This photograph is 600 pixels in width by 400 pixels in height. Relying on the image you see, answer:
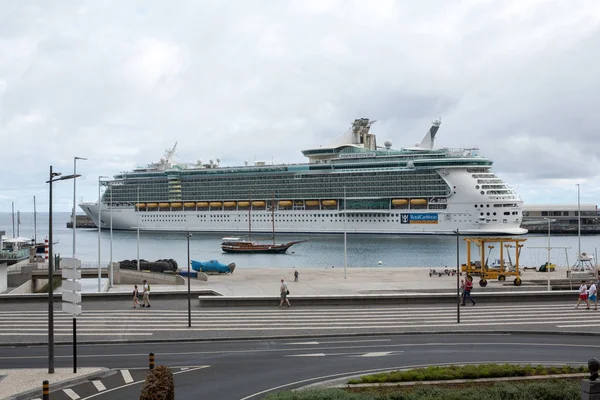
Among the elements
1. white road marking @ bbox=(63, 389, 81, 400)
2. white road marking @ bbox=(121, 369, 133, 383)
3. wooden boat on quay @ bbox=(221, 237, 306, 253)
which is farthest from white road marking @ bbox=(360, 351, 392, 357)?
wooden boat on quay @ bbox=(221, 237, 306, 253)

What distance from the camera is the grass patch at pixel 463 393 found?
35.5 ft

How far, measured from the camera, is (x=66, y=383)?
12.7m

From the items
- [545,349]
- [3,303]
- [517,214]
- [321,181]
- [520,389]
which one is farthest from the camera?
[321,181]

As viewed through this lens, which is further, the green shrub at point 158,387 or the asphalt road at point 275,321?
the asphalt road at point 275,321

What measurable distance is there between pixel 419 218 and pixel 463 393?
274ft

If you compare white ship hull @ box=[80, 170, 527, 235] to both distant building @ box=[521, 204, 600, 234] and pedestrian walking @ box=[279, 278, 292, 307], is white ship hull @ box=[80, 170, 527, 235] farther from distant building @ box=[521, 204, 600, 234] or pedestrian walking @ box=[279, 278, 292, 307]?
pedestrian walking @ box=[279, 278, 292, 307]

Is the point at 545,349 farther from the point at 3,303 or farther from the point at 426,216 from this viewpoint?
the point at 426,216

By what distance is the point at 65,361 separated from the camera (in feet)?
49.8

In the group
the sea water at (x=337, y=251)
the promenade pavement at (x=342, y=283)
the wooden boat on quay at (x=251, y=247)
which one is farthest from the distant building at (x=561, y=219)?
the promenade pavement at (x=342, y=283)

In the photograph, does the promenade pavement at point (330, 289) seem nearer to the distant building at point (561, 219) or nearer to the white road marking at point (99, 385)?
the white road marking at point (99, 385)

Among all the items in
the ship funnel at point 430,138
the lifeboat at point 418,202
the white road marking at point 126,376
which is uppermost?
the ship funnel at point 430,138

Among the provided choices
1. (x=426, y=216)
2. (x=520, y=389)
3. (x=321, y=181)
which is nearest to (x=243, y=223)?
(x=321, y=181)

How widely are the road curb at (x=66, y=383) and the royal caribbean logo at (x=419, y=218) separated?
8156 centimetres

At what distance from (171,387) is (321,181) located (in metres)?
92.5
